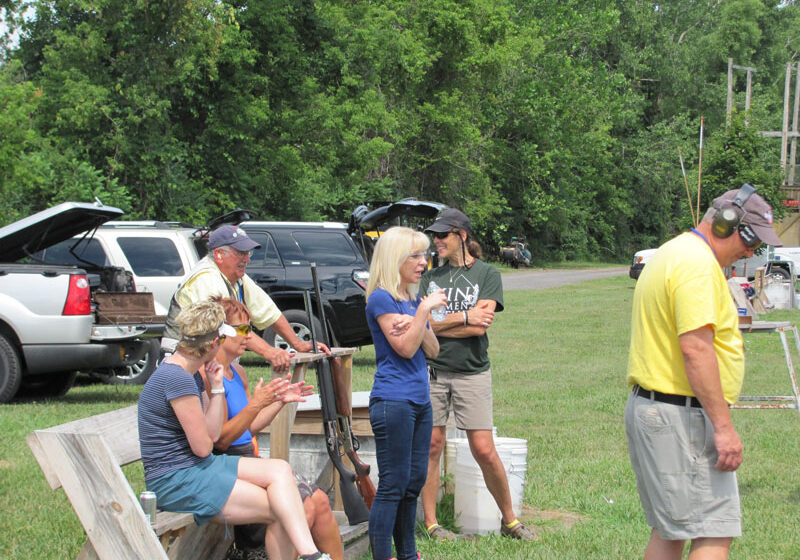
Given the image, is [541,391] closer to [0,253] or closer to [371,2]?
[0,253]

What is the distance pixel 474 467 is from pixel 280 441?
1480 millimetres

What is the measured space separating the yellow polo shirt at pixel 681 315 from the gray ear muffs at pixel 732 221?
97 millimetres

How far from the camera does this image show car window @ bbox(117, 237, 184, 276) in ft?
40.7

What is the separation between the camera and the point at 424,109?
3781cm

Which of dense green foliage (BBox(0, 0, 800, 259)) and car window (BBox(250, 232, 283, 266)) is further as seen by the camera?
dense green foliage (BBox(0, 0, 800, 259))

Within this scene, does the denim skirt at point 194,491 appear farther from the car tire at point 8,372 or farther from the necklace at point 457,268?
the car tire at point 8,372

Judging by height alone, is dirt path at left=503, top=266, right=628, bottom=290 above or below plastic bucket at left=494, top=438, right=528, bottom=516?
below

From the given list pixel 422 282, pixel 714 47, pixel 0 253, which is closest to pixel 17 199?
pixel 0 253

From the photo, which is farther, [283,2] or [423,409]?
[283,2]

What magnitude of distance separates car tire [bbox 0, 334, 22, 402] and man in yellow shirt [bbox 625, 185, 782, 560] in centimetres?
770

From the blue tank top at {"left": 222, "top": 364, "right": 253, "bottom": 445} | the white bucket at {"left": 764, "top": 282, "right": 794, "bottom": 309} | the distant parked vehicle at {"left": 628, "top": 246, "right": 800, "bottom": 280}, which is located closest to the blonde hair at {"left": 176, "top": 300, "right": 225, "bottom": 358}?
the blue tank top at {"left": 222, "top": 364, "right": 253, "bottom": 445}

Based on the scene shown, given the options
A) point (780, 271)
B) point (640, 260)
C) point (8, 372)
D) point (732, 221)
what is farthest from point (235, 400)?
point (640, 260)

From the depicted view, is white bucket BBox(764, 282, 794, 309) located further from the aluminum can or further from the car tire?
the aluminum can

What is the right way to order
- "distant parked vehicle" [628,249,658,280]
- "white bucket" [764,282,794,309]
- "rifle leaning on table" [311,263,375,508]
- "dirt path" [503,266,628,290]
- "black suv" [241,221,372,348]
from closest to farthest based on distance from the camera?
"rifle leaning on table" [311,263,375,508], "black suv" [241,221,372,348], "white bucket" [764,282,794,309], "distant parked vehicle" [628,249,658,280], "dirt path" [503,266,628,290]
